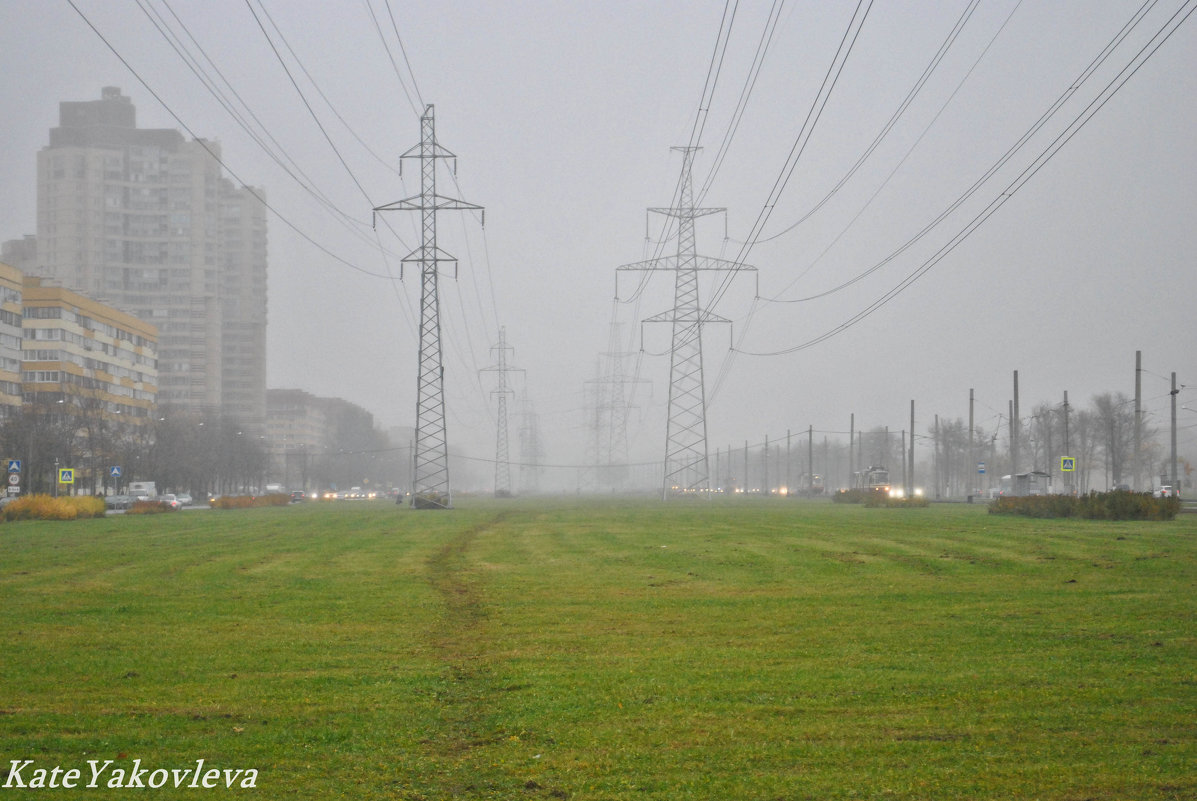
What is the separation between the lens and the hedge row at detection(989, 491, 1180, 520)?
141ft

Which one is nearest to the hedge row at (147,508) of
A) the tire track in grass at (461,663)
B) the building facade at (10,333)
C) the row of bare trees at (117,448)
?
the row of bare trees at (117,448)

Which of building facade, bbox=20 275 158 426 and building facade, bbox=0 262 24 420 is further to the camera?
building facade, bbox=20 275 158 426

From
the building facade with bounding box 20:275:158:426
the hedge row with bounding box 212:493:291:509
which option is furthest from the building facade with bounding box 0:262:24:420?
the hedge row with bounding box 212:493:291:509

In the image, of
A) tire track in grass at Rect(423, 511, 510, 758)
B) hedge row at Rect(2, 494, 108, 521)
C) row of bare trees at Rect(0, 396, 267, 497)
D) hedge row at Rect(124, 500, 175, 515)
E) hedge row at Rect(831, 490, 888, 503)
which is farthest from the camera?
row of bare trees at Rect(0, 396, 267, 497)

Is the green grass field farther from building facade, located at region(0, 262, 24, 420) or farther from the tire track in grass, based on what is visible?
building facade, located at region(0, 262, 24, 420)

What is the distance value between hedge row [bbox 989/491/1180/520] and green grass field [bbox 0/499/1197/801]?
1675cm

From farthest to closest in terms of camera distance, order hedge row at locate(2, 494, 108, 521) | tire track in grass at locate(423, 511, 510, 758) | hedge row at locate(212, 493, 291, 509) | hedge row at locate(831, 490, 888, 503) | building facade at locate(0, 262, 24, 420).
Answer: building facade at locate(0, 262, 24, 420)
hedge row at locate(212, 493, 291, 509)
hedge row at locate(831, 490, 888, 503)
hedge row at locate(2, 494, 108, 521)
tire track in grass at locate(423, 511, 510, 758)

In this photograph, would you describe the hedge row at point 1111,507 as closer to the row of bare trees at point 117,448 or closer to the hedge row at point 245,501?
the hedge row at point 245,501

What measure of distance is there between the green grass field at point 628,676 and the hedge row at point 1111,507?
1675 centimetres

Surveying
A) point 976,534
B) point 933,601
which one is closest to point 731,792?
point 933,601

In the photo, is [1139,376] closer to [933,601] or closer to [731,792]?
[933,601]

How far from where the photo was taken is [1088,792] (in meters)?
8.55

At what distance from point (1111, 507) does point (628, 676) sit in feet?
120

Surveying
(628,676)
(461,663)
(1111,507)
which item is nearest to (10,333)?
(1111,507)
